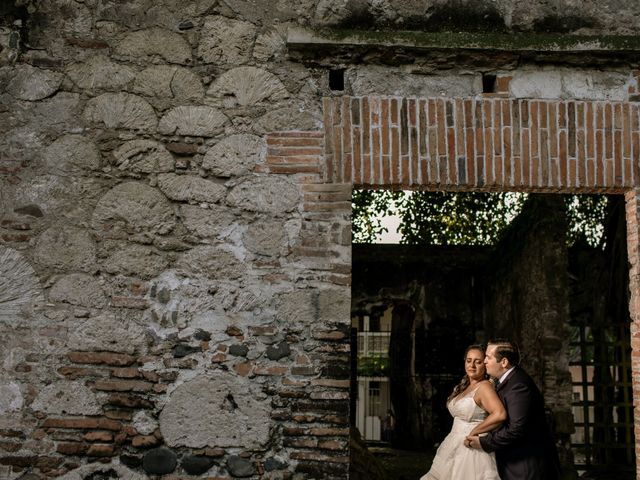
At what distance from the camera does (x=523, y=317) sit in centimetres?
959

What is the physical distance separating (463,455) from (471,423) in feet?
0.76

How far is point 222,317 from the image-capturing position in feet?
14.0

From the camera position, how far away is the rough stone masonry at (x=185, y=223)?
4156 millimetres

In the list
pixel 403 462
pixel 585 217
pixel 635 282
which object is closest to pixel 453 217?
pixel 585 217

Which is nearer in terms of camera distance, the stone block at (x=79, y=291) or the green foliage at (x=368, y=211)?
the stone block at (x=79, y=291)

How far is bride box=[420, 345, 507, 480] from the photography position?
4242 millimetres

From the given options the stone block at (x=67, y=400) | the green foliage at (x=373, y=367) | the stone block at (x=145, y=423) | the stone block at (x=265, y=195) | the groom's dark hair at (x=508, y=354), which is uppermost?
the stone block at (x=265, y=195)

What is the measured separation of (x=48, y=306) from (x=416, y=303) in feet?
26.8

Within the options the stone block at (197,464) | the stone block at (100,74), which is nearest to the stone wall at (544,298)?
the stone block at (197,464)

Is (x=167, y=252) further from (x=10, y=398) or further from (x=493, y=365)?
(x=493, y=365)

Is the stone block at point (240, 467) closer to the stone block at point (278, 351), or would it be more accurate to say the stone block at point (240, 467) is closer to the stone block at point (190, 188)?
the stone block at point (278, 351)

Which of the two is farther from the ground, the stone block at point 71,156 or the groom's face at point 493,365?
the stone block at point 71,156

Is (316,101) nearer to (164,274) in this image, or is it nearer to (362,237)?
(164,274)

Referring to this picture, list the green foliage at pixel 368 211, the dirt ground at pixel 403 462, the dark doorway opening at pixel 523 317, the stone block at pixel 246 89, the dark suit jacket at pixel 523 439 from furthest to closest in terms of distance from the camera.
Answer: the green foliage at pixel 368 211, the dark doorway opening at pixel 523 317, the dirt ground at pixel 403 462, the stone block at pixel 246 89, the dark suit jacket at pixel 523 439
